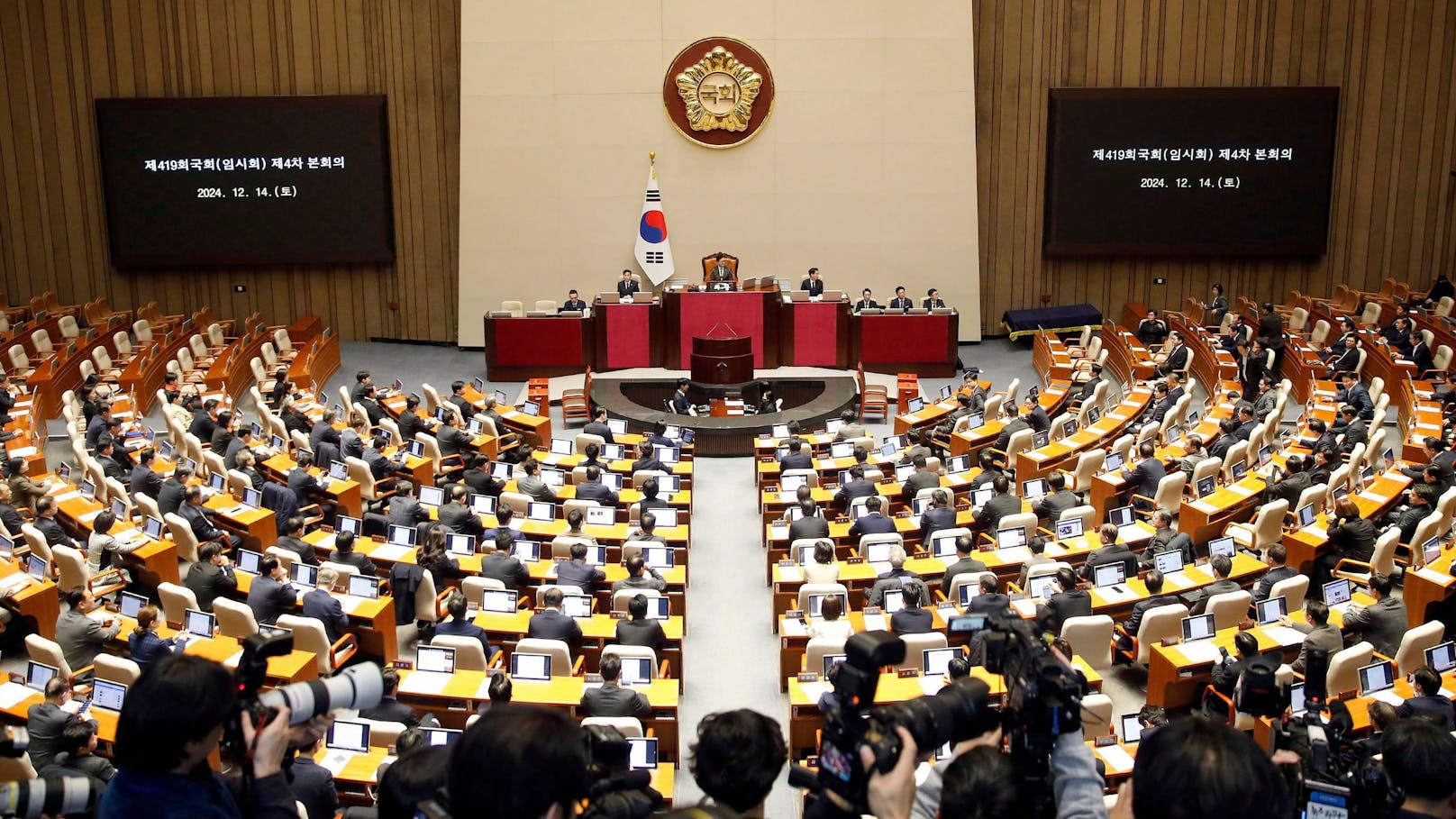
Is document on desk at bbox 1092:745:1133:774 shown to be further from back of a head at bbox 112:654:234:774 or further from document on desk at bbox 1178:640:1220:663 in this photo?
back of a head at bbox 112:654:234:774

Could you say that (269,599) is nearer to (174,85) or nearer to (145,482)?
(145,482)

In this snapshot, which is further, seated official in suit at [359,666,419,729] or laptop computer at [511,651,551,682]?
laptop computer at [511,651,551,682]

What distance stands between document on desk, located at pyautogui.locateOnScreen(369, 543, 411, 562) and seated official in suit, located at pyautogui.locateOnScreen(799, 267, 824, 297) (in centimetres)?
1108

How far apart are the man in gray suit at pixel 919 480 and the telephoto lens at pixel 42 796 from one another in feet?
33.8

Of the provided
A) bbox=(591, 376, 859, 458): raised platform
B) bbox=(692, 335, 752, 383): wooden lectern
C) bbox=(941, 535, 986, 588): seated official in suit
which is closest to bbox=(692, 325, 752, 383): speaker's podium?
bbox=(692, 335, 752, 383): wooden lectern

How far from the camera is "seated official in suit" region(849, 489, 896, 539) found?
11945 millimetres

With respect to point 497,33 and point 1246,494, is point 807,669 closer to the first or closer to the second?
point 1246,494

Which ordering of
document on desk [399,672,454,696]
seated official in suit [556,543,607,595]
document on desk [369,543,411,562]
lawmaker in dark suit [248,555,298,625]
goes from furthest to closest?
document on desk [369,543,411,562], seated official in suit [556,543,607,595], lawmaker in dark suit [248,555,298,625], document on desk [399,672,454,696]

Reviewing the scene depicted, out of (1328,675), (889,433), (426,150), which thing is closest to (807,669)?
(1328,675)

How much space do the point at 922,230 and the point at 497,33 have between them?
7.99 meters

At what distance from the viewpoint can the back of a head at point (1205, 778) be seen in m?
2.91

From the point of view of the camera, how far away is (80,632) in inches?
366

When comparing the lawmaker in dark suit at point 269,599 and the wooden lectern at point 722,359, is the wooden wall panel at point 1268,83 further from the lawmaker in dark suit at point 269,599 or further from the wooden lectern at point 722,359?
the lawmaker in dark suit at point 269,599

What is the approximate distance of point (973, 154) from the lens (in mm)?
22109
